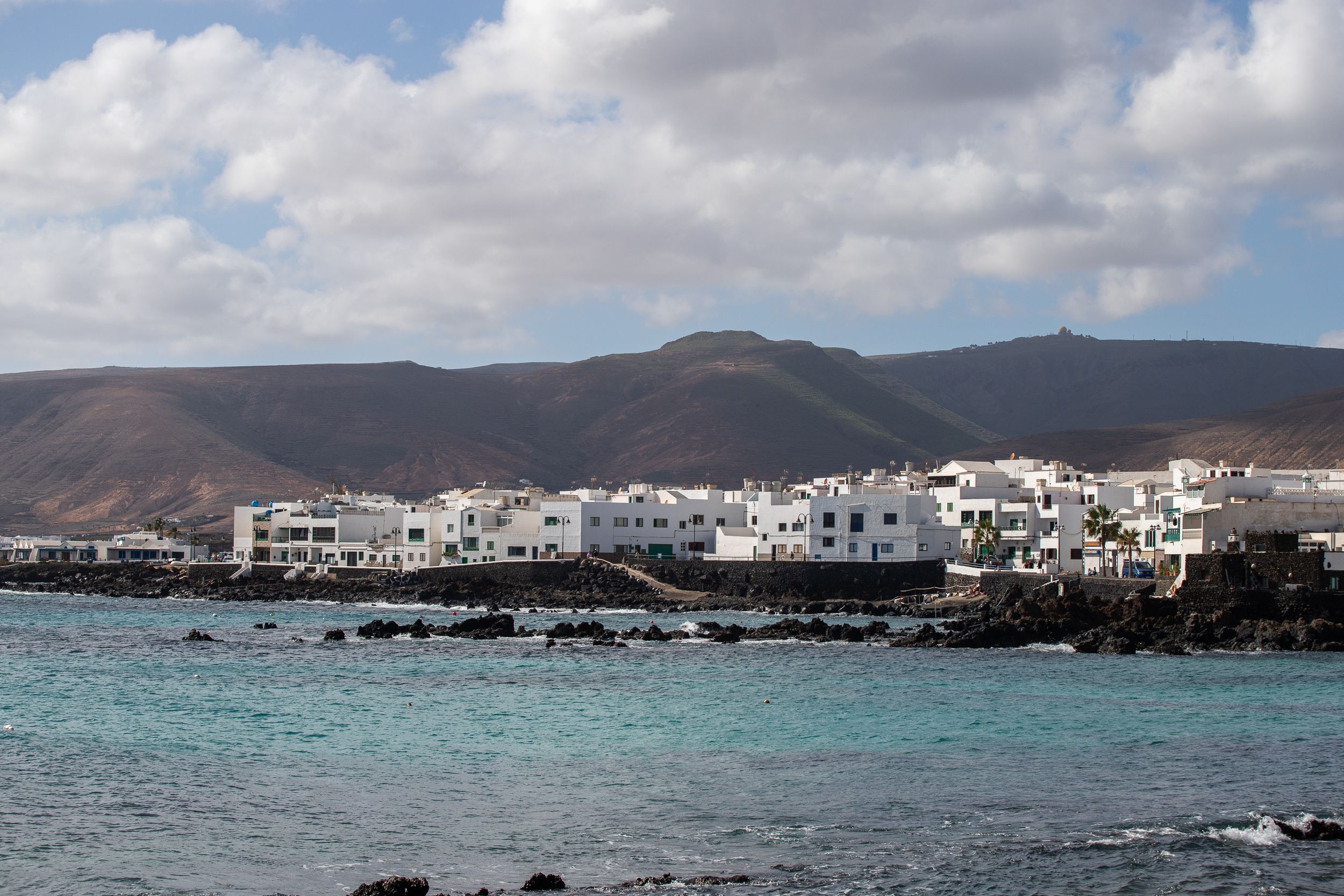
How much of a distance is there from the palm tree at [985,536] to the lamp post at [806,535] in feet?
30.5

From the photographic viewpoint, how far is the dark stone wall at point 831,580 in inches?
2990

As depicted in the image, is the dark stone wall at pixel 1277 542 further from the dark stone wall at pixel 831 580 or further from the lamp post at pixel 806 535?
the lamp post at pixel 806 535

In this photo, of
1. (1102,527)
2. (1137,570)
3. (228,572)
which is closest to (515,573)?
(228,572)

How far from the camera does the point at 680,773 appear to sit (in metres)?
27.6

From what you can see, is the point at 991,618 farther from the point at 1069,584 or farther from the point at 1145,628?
the point at 1145,628

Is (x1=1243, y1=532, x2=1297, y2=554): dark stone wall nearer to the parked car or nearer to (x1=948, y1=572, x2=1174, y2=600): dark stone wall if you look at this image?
(x1=948, y1=572, x2=1174, y2=600): dark stone wall

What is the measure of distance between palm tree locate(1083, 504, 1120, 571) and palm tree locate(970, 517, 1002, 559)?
690 cm

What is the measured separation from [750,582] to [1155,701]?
1644 inches

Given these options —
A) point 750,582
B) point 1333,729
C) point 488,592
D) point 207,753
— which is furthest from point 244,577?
point 1333,729

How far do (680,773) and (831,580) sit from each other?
49.3m

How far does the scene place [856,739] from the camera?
1248 inches

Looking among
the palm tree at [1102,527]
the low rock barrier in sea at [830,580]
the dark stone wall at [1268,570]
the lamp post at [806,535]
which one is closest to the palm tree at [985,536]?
the low rock barrier in sea at [830,580]

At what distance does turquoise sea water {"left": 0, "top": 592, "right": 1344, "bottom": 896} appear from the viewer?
2033cm

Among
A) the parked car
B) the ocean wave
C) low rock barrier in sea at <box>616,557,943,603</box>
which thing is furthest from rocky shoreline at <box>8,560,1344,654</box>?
the ocean wave
